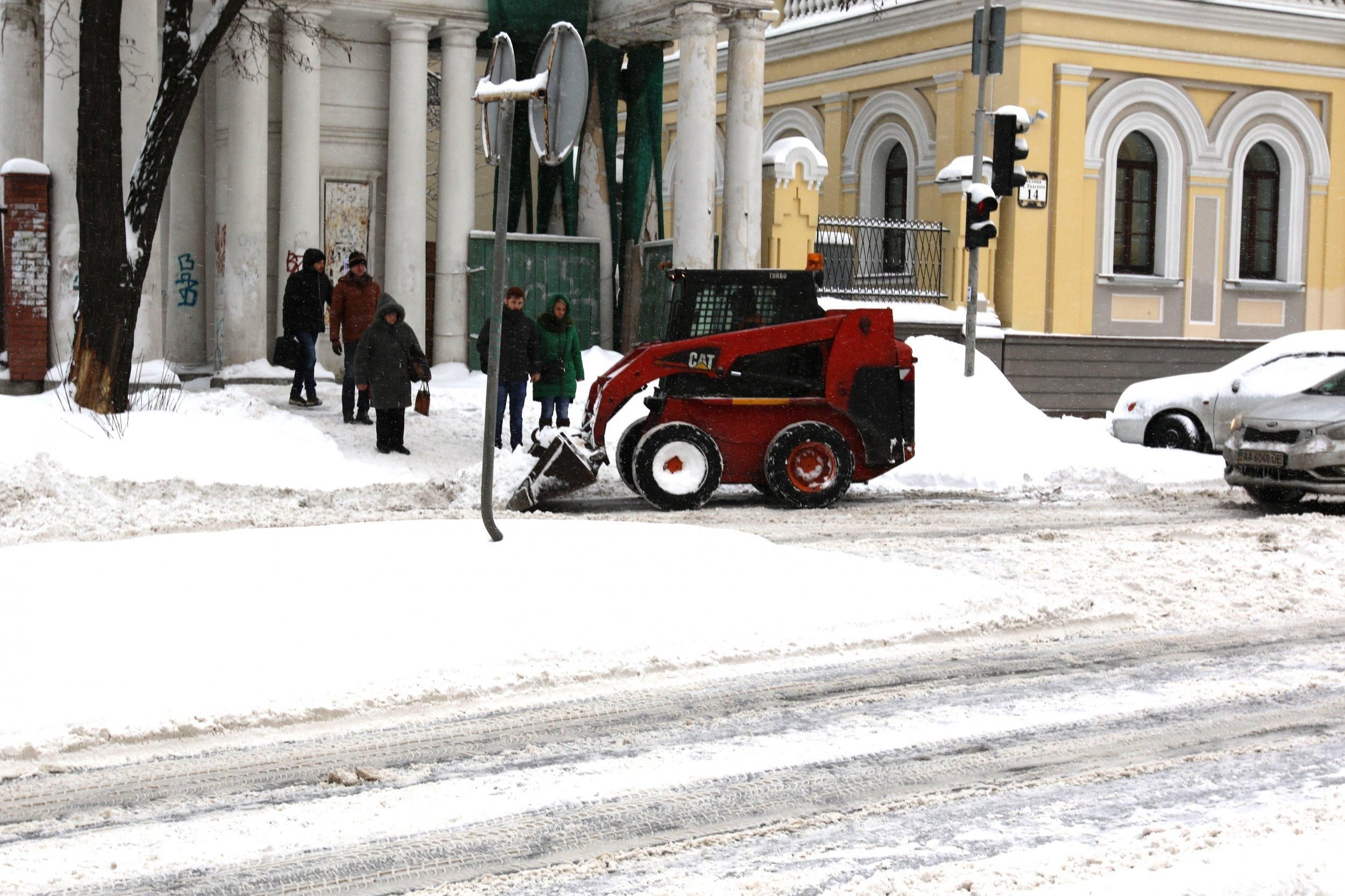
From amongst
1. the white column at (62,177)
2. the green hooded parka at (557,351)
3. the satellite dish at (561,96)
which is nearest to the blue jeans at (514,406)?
the green hooded parka at (557,351)

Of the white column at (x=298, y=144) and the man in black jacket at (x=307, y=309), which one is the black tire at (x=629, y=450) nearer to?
the man in black jacket at (x=307, y=309)

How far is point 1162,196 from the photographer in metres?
26.4

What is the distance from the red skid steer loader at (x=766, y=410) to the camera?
1314 centimetres

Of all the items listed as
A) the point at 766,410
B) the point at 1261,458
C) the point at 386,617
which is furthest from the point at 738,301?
the point at 386,617

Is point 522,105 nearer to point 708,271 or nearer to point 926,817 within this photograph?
point 708,271

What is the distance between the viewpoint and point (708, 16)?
2103cm

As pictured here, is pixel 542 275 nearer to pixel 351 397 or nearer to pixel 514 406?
pixel 351 397

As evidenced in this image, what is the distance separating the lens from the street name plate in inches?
808

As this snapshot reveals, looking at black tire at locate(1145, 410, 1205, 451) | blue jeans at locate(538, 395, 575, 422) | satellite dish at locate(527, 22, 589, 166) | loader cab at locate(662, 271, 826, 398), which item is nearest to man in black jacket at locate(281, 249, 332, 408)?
blue jeans at locate(538, 395, 575, 422)

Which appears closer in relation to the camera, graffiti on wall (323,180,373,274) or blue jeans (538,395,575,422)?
blue jeans (538,395,575,422)

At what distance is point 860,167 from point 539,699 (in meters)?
22.9

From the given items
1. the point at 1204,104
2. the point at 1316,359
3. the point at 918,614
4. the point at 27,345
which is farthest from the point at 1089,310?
the point at 918,614

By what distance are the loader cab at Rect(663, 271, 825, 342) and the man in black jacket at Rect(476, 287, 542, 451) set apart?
2156 millimetres

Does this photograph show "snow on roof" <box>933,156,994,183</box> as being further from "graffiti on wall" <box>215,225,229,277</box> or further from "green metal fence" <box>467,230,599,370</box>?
"graffiti on wall" <box>215,225,229,277</box>
